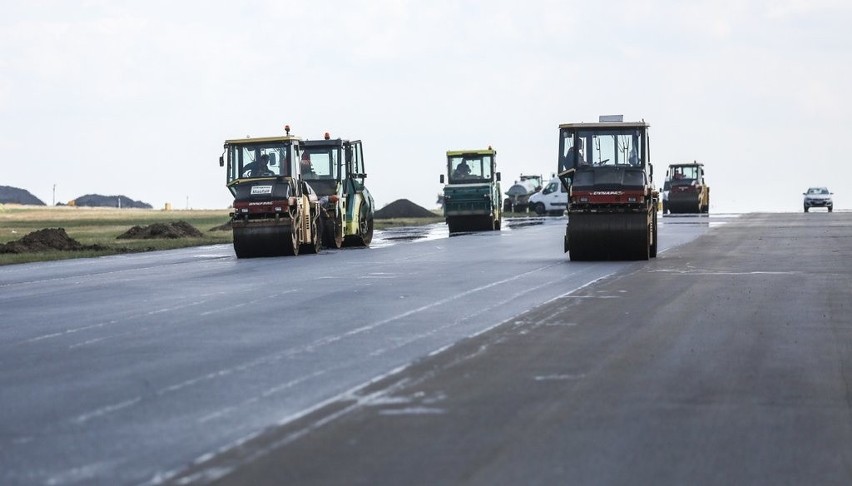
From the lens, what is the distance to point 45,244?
41.1m

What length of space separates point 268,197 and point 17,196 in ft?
439

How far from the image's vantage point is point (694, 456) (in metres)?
7.89

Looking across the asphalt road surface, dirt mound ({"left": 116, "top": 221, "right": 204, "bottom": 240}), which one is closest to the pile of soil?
dirt mound ({"left": 116, "top": 221, "right": 204, "bottom": 240})

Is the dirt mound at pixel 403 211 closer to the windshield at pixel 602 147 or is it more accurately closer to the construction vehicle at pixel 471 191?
the construction vehicle at pixel 471 191

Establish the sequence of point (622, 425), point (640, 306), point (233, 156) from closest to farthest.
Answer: point (622, 425) → point (640, 306) → point (233, 156)

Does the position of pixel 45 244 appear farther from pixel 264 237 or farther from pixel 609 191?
pixel 609 191

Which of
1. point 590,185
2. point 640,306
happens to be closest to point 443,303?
point 640,306

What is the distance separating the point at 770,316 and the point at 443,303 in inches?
170

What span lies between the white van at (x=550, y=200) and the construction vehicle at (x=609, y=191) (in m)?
47.7

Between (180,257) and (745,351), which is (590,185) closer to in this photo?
(180,257)

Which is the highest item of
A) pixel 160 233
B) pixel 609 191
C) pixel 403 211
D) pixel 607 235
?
pixel 609 191

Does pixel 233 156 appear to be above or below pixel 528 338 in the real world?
above

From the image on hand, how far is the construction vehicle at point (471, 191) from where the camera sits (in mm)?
51844

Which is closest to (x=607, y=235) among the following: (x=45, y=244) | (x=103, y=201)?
(x=45, y=244)
